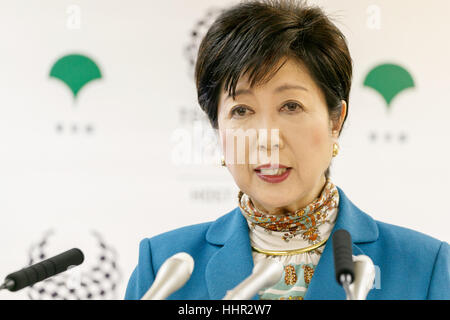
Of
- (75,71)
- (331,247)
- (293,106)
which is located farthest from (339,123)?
(75,71)

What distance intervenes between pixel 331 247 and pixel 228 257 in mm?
217

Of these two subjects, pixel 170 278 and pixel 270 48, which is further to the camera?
pixel 270 48

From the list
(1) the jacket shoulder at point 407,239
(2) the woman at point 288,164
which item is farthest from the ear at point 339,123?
(1) the jacket shoulder at point 407,239

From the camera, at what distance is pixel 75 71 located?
2.41m

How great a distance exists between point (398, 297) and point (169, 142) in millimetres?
1426

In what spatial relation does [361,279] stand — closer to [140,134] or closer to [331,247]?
[331,247]

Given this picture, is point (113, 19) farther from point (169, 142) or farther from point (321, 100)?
point (321, 100)

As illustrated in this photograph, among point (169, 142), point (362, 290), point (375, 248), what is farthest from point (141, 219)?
point (362, 290)

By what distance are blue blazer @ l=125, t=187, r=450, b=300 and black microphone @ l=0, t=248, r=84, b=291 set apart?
325mm

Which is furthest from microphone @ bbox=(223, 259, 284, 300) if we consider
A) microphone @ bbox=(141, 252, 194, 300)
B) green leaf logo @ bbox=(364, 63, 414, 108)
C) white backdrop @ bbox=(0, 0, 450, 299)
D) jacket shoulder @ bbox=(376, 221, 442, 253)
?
green leaf logo @ bbox=(364, 63, 414, 108)

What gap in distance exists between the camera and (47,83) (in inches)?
95.0

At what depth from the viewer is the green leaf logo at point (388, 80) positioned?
7.67ft

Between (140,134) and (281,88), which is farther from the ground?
(281,88)

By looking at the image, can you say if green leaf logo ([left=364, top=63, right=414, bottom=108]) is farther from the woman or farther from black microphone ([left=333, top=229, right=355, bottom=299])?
black microphone ([left=333, top=229, right=355, bottom=299])
